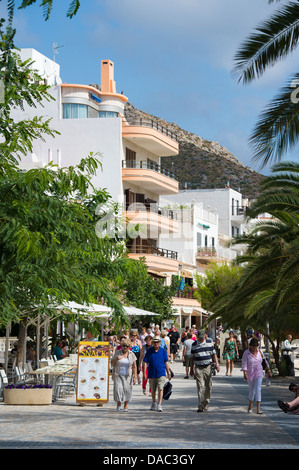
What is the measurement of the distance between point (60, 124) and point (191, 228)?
24717mm

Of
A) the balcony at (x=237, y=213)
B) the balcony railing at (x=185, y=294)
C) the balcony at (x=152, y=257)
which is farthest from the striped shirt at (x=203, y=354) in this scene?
the balcony at (x=237, y=213)

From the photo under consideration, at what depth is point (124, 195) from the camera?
54.8 metres

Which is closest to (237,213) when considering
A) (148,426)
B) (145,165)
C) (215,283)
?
(215,283)

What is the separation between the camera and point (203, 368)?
60.1ft

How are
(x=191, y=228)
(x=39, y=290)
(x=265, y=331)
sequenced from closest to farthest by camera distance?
(x=39, y=290)
(x=265, y=331)
(x=191, y=228)

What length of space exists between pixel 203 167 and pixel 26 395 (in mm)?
114512

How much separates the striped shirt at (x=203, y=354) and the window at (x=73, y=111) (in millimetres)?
39322

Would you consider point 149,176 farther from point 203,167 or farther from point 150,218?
point 203,167

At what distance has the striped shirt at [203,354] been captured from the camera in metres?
18.3

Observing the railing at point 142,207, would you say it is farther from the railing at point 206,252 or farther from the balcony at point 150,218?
the railing at point 206,252

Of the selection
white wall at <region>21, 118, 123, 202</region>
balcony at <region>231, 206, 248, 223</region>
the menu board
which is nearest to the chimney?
white wall at <region>21, 118, 123, 202</region>
